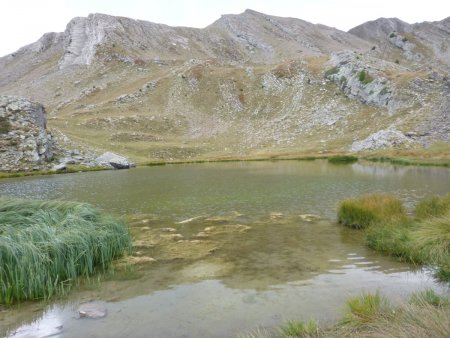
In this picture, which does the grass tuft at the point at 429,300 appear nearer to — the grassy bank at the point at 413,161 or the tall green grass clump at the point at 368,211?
the tall green grass clump at the point at 368,211

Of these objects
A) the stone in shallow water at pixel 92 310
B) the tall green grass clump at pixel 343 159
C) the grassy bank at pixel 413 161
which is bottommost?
the grassy bank at pixel 413 161

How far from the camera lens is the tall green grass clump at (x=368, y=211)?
58.6 ft

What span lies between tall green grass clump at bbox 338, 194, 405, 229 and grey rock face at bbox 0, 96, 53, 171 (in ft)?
163

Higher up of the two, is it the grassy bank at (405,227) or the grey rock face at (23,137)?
the grey rock face at (23,137)

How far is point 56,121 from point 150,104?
2235 centimetres

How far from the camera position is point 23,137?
60.6 metres

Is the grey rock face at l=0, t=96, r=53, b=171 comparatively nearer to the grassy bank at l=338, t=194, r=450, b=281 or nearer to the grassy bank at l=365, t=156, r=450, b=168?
the grassy bank at l=365, t=156, r=450, b=168

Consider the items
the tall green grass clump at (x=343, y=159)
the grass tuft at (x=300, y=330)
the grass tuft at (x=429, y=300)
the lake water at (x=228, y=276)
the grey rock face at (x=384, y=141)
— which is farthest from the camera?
the grey rock face at (x=384, y=141)

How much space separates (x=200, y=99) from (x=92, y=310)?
93466mm

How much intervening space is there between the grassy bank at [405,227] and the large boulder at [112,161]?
47152 millimetres

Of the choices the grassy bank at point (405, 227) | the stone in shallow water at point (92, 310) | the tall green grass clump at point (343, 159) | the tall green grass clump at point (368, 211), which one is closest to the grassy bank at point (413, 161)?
the tall green grass clump at point (343, 159)

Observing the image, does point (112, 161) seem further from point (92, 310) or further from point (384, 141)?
point (92, 310)

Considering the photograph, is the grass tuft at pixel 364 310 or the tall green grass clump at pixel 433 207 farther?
the tall green grass clump at pixel 433 207

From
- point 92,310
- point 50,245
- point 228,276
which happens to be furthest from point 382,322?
point 50,245
